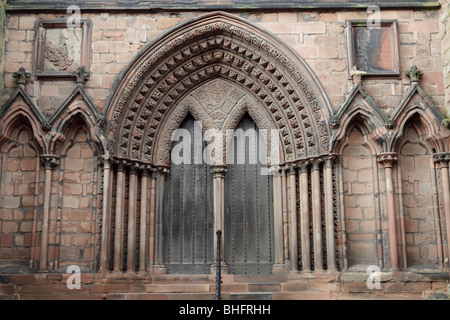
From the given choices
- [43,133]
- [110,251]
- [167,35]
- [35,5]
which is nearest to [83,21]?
[35,5]

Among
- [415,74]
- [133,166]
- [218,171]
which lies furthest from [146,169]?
[415,74]

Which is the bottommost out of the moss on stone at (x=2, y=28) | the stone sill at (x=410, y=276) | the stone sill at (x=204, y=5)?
the stone sill at (x=410, y=276)

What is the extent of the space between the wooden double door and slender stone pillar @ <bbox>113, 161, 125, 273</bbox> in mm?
1011

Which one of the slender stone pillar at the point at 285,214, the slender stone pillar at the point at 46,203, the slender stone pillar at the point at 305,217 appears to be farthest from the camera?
the slender stone pillar at the point at 285,214

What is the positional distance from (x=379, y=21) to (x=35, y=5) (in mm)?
6209

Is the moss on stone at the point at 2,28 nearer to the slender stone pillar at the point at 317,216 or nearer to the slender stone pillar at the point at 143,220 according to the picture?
the slender stone pillar at the point at 143,220

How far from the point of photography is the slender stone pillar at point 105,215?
9.50 meters

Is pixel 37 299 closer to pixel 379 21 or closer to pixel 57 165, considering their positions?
pixel 57 165

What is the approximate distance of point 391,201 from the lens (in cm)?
958

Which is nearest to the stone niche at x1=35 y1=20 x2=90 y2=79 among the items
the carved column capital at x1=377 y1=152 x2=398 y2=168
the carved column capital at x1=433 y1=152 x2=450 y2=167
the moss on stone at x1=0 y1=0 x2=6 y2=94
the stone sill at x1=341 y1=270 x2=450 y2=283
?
the moss on stone at x1=0 y1=0 x2=6 y2=94

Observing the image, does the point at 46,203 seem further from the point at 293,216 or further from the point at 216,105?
the point at 293,216

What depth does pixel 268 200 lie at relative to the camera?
10.7 meters

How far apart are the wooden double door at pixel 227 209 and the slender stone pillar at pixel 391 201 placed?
7.08 feet

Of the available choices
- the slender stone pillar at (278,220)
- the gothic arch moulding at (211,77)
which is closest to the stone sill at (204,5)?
the gothic arch moulding at (211,77)
